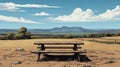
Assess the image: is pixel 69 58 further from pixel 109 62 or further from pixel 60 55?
pixel 109 62

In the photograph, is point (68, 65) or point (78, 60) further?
point (78, 60)

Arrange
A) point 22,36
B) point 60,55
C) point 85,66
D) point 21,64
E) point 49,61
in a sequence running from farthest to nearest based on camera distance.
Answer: point 22,36, point 60,55, point 49,61, point 21,64, point 85,66

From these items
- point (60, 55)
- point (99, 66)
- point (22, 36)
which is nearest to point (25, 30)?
point (22, 36)

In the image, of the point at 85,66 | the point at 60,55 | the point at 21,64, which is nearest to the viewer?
the point at 85,66

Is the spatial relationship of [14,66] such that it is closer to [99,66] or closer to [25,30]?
[99,66]

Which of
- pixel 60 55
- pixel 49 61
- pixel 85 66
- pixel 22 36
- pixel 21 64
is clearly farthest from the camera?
pixel 22 36

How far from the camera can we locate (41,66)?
1356 centimetres

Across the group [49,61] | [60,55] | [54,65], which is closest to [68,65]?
[54,65]

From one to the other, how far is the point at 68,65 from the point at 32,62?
205 cm

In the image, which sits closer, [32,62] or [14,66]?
[14,66]

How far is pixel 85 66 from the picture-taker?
13.3m

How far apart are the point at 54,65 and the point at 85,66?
4.77 feet

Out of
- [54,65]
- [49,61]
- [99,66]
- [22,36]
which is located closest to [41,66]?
[54,65]

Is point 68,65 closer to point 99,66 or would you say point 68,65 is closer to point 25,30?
point 99,66
